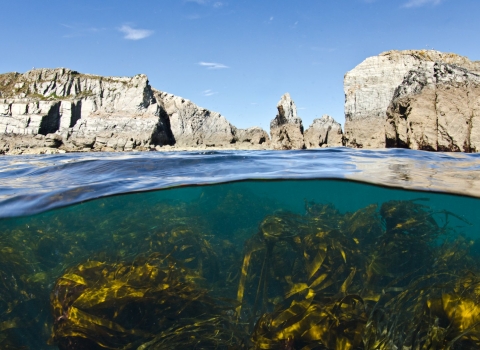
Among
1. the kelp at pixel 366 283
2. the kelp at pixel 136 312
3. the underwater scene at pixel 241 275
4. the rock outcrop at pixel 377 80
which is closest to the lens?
the kelp at pixel 366 283

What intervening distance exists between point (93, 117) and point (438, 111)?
46097mm

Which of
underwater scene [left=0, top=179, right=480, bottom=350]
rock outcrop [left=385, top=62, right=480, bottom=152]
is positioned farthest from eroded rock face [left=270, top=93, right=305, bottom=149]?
underwater scene [left=0, top=179, right=480, bottom=350]

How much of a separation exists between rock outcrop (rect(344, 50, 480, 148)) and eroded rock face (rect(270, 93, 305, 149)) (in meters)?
7.07

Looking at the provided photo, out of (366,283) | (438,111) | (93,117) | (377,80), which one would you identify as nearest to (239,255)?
(366,283)

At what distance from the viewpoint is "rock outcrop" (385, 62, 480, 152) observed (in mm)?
10562

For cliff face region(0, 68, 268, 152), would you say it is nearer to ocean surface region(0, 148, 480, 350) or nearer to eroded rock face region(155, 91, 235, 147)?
eroded rock face region(155, 91, 235, 147)

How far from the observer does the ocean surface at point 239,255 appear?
135 inches

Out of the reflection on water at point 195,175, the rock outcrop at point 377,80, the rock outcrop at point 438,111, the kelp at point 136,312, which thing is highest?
the rock outcrop at point 377,80

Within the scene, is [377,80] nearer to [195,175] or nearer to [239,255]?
[195,175]

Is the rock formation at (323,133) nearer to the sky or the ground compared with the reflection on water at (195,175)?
nearer to the sky

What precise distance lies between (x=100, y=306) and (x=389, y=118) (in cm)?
1250

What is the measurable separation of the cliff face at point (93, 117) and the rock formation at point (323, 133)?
1317 centimetres

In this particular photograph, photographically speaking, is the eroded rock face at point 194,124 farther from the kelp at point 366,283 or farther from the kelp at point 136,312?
the kelp at point 136,312

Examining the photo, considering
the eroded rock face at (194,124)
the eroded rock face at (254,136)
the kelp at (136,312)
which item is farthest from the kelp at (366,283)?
the eroded rock face at (194,124)
